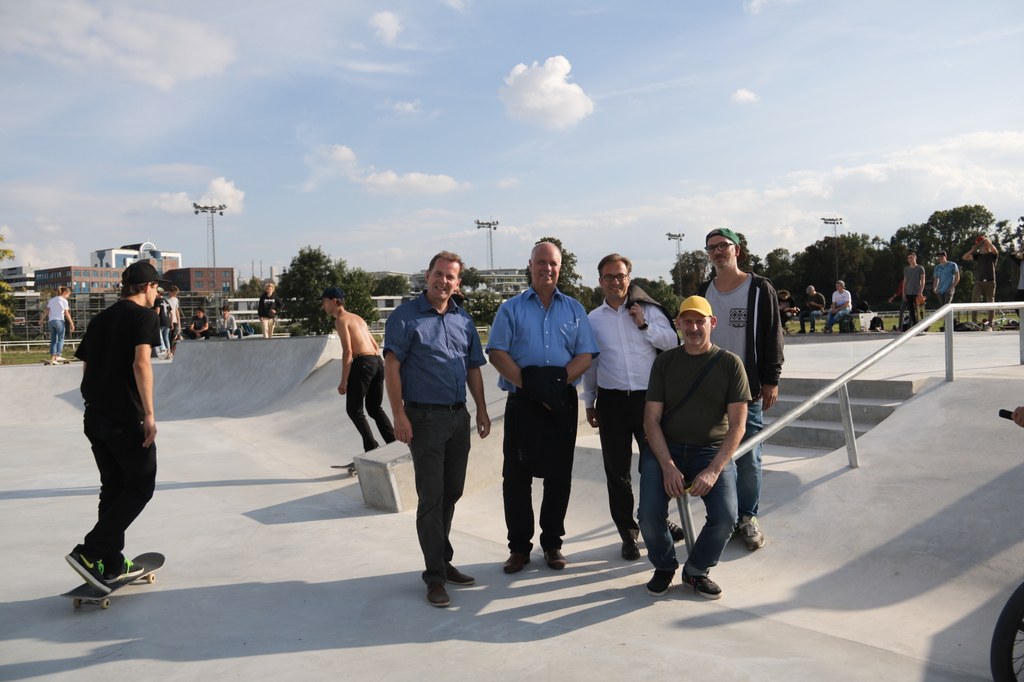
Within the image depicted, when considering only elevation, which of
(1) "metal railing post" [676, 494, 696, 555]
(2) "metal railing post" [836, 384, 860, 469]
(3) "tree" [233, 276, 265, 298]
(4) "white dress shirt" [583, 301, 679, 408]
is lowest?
(1) "metal railing post" [676, 494, 696, 555]

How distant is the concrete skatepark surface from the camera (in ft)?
9.78

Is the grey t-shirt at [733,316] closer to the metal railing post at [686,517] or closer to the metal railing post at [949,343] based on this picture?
the metal railing post at [686,517]

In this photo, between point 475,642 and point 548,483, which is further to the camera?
point 548,483

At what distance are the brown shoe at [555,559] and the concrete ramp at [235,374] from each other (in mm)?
8208

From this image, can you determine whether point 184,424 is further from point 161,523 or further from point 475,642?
point 475,642

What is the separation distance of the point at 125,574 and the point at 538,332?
255 cm

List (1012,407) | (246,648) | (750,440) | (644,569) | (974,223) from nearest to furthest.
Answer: (246,648), (750,440), (644,569), (1012,407), (974,223)

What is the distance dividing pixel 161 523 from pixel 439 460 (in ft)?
8.83

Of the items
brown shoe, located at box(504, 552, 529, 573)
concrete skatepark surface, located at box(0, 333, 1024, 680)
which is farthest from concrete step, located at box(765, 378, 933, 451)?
brown shoe, located at box(504, 552, 529, 573)

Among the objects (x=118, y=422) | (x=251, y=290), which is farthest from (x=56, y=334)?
(x=251, y=290)

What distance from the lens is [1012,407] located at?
188 inches

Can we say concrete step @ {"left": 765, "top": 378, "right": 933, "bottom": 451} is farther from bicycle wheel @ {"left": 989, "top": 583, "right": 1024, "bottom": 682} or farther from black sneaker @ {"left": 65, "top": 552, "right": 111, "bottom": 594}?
black sneaker @ {"left": 65, "top": 552, "right": 111, "bottom": 594}

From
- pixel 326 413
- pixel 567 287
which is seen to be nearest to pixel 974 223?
pixel 567 287

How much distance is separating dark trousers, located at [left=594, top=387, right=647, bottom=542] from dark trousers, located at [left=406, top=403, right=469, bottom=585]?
84 centimetres
